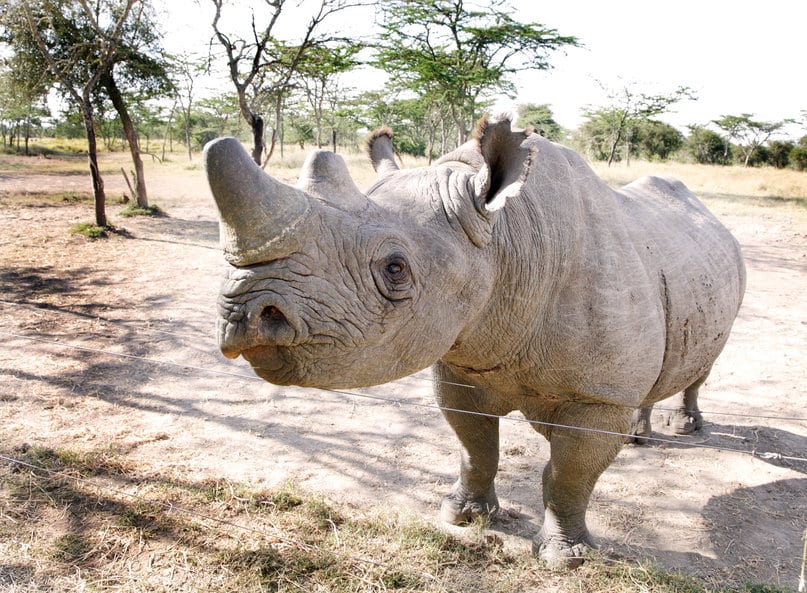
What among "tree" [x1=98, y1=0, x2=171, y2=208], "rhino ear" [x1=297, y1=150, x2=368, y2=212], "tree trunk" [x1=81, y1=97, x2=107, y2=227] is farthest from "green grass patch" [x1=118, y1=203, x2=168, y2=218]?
"rhino ear" [x1=297, y1=150, x2=368, y2=212]

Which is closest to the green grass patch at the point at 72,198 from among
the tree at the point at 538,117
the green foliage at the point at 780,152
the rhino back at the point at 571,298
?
the rhino back at the point at 571,298

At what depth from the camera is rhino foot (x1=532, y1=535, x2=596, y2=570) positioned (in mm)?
3301

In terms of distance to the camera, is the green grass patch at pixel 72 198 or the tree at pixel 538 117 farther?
the tree at pixel 538 117

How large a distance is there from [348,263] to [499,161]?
2.61 feet

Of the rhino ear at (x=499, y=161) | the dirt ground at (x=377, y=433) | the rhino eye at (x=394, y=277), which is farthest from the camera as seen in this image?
the dirt ground at (x=377, y=433)

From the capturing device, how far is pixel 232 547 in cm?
342

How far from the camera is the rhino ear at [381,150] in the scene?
3000mm

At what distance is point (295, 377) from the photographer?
2.01m

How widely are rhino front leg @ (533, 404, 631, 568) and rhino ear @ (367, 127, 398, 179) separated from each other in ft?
4.84

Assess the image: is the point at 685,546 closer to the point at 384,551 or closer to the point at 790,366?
the point at 384,551

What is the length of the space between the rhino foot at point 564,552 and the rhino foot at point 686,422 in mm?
2382

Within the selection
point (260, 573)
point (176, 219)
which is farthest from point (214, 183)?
point (176, 219)

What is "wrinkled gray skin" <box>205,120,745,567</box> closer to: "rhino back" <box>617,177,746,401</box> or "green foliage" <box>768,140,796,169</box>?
"rhino back" <box>617,177,746,401</box>

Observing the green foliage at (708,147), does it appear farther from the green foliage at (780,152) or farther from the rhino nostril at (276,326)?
the rhino nostril at (276,326)
